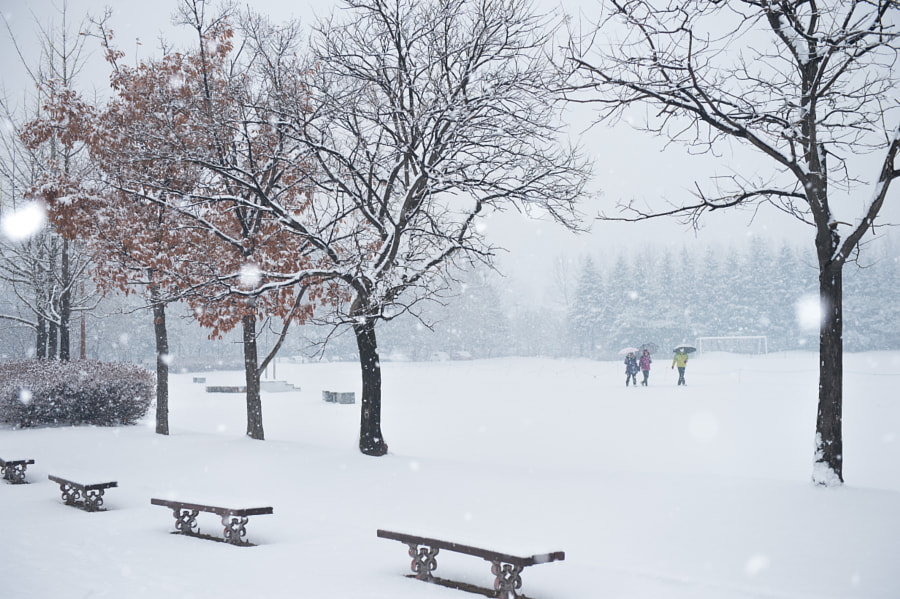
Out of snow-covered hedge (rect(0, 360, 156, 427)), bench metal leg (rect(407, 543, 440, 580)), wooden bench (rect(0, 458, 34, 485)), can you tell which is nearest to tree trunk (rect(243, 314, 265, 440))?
wooden bench (rect(0, 458, 34, 485))

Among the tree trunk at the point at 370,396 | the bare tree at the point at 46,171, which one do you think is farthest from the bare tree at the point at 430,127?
the bare tree at the point at 46,171

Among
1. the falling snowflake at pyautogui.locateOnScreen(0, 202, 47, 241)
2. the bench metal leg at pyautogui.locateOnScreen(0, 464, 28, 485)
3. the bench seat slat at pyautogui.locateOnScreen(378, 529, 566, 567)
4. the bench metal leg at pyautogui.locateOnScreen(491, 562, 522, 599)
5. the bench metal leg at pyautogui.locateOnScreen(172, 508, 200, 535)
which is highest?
the falling snowflake at pyautogui.locateOnScreen(0, 202, 47, 241)

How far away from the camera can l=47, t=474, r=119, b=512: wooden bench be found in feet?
31.4

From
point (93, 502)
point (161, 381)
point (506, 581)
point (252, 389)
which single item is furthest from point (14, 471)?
point (506, 581)

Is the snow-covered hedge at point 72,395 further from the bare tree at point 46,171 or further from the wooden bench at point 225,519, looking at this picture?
the wooden bench at point 225,519

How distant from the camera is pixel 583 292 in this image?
8944 centimetres

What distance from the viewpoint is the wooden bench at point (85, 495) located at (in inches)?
377

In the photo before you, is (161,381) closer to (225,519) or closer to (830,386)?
(225,519)

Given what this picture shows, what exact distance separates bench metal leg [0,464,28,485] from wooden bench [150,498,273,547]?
5199mm

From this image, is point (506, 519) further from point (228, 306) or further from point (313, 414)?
point (313, 414)

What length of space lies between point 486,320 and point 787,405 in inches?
2640

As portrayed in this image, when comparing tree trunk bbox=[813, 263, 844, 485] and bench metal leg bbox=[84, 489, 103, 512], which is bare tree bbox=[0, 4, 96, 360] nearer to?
bench metal leg bbox=[84, 489, 103, 512]

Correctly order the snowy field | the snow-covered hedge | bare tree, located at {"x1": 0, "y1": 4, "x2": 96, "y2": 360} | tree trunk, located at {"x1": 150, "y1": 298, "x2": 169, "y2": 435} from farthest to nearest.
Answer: bare tree, located at {"x1": 0, "y1": 4, "x2": 96, "y2": 360}
the snow-covered hedge
tree trunk, located at {"x1": 150, "y1": 298, "x2": 169, "y2": 435}
the snowy field

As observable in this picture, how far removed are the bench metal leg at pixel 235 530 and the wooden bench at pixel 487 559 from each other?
1.99m
